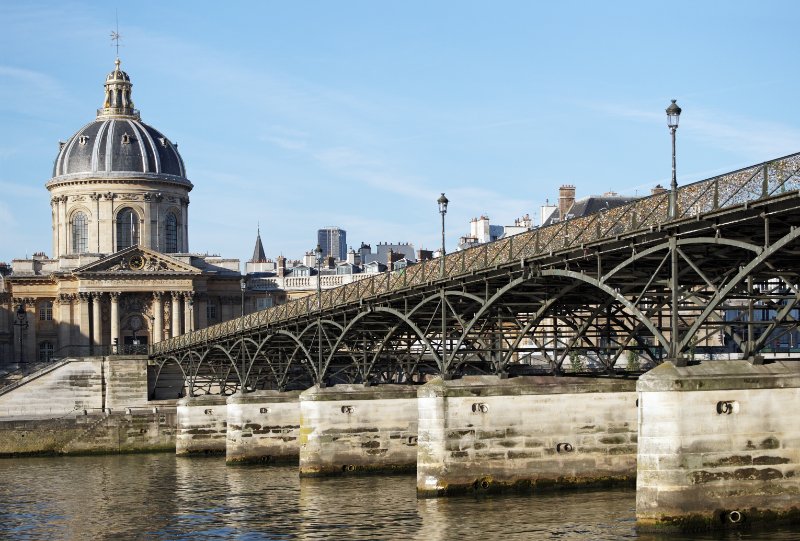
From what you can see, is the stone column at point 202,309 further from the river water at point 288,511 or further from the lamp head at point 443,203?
the lamp head at point 443,203

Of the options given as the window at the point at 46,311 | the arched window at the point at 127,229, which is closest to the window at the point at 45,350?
the window at the point at 46,311

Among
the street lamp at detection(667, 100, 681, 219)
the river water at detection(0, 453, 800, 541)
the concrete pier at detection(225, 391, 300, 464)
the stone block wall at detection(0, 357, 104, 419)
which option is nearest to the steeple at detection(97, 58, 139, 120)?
the stone block wall at detection(0, 357, 104, 419)

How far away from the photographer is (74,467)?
7862 centimetres

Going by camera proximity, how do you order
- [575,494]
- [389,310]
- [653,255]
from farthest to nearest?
[389,310], [575,494], [653,255]

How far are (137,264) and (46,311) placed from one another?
10269 millimetres

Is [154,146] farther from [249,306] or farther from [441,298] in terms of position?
[441,298]

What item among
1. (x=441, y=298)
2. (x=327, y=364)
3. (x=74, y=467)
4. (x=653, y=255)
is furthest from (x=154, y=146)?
(x=653, y=255)

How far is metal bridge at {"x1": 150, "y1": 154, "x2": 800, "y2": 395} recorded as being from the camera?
3894cm

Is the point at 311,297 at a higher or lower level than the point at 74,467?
higher

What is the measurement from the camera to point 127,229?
14925cm

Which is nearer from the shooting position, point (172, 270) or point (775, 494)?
point (775, 494)

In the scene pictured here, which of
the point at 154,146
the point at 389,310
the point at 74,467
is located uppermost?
the point at 154,146

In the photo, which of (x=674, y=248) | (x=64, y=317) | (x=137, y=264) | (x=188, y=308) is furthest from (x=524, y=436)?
(x=64, y=317)

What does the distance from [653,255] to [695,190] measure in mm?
2821
